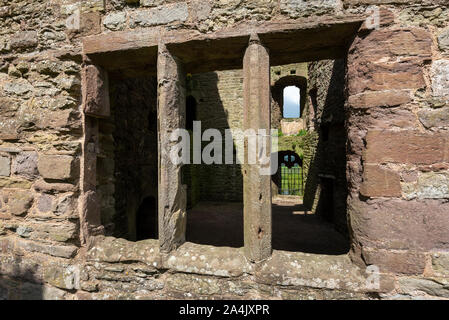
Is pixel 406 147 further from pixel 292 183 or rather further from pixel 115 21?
pixel 292 183

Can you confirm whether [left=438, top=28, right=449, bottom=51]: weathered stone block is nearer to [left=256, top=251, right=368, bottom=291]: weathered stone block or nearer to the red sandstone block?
the red sandstone block

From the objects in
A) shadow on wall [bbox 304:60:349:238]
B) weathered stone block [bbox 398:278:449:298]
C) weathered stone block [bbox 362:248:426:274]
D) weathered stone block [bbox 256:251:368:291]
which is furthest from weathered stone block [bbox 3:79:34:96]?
shadow on wall [bbox 304:60:349:238]

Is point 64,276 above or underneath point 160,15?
underneath

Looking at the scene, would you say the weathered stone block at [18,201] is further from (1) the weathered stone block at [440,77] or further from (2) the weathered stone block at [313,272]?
(1) the weathered stone block at [440,77]

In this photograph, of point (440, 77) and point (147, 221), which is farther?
point (147, 221)

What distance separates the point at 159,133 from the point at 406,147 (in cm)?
181

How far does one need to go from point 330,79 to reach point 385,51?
519 centimetres

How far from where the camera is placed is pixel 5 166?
7.01ft

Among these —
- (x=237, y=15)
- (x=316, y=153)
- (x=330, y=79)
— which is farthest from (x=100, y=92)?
(x=316, y=153)

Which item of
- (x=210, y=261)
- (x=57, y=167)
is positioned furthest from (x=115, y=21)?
(x=210, y=261)

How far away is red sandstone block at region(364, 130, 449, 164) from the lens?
1.54 m

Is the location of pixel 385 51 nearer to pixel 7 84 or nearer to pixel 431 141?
pixel 431 141

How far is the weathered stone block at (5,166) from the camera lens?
2131mm
